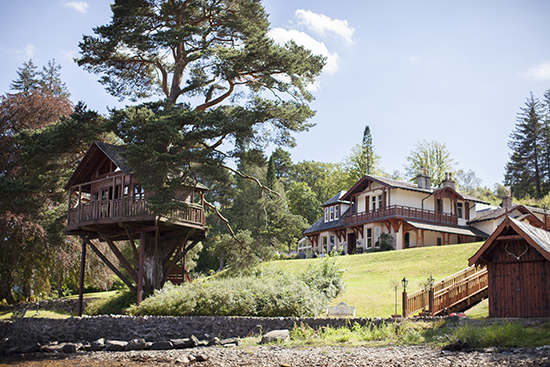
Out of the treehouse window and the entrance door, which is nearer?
the treehouse window

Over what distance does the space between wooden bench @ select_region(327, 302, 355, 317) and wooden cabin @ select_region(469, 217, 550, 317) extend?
445cm

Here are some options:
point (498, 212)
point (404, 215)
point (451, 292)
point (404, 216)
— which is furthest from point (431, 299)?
point (498, 212)

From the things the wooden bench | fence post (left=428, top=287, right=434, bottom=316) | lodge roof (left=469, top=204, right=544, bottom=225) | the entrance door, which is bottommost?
the wooden bench

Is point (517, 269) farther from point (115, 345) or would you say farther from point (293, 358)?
point (115, 345)

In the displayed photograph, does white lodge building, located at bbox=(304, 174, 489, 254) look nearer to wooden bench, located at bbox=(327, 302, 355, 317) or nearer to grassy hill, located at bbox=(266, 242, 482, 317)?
grassy hill, located at bbox=(266, 242, 482, 317)

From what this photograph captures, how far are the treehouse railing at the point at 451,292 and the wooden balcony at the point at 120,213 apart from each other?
1063 cm

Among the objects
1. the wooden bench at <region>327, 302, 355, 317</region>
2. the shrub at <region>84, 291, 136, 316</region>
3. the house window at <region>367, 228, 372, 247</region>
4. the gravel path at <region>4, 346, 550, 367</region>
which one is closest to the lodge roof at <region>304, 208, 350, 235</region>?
the house window at <region>367, 228, 372, 247</region>

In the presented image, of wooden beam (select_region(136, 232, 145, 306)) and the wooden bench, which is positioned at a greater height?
wooden beam (select_region(136, 232, 145, 306))

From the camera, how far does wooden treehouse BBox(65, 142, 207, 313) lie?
75.5 ft

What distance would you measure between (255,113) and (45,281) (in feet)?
55.7

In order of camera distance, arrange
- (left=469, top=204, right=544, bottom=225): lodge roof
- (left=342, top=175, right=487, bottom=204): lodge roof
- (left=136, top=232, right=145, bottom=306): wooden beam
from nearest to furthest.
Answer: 1. (left=136, top=232, right=145, bottom=306): wooden beam
2. (left=469, top=204, right=544, bottom=225): lodge roof
3. (left=342, top=175, right=487, bottom=204): lodge roof

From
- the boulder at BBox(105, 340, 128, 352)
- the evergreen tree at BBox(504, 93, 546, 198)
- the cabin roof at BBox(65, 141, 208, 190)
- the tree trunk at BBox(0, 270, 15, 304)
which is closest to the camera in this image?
the boulder at BBox(105, 340, 128, 352)

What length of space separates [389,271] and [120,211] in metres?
14.5

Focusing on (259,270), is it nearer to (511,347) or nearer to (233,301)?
(233,301)
